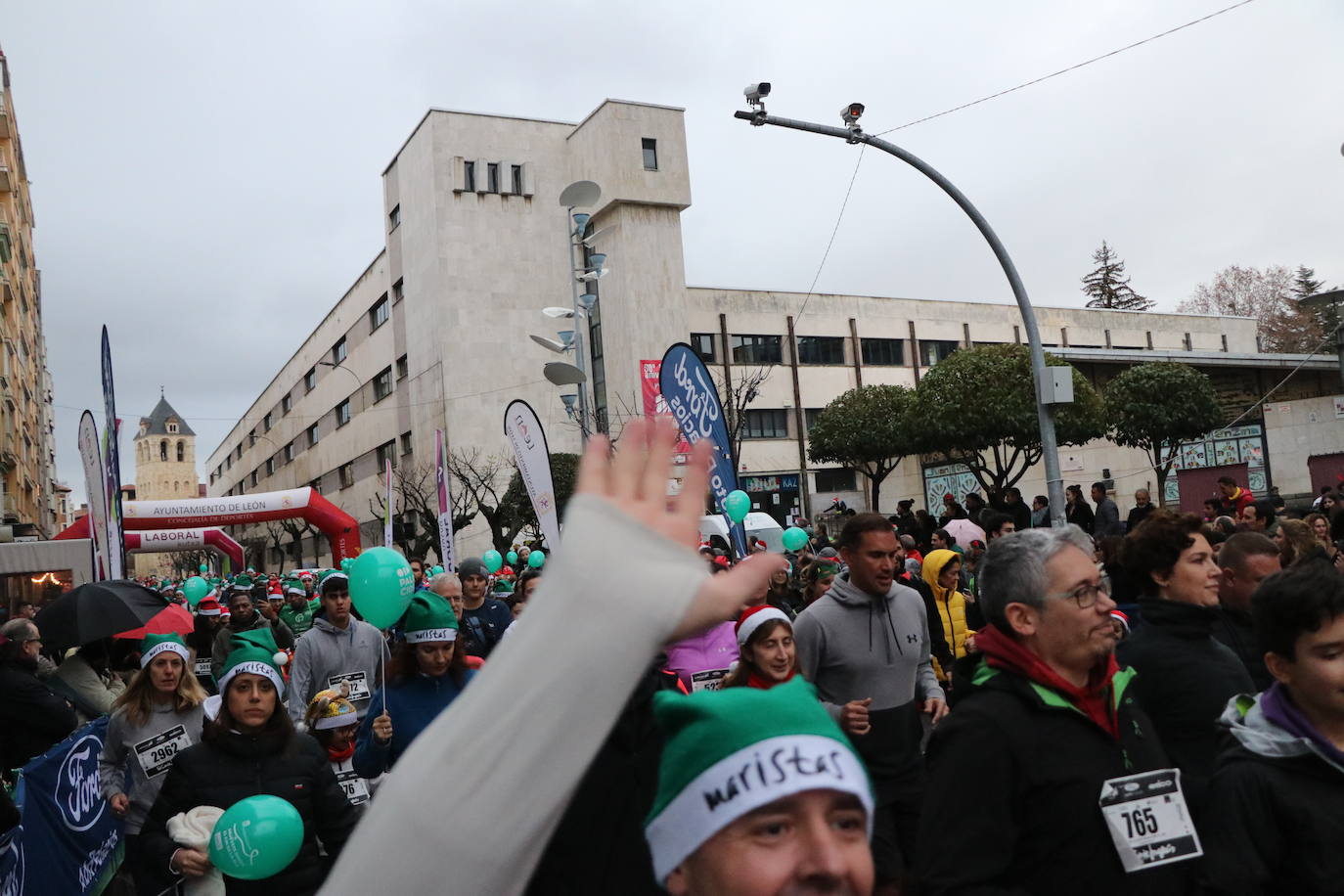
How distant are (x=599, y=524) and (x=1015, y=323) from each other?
5902cm

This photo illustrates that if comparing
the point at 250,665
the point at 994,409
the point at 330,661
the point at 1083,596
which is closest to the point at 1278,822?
the point at 1083,596

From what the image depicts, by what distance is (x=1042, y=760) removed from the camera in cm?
255

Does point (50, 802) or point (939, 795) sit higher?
point (939, 795)

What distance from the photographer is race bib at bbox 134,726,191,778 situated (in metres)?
5.65

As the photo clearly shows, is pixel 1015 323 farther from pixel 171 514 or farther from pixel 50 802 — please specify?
pixel 50 802

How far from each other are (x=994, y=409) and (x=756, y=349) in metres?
19.5

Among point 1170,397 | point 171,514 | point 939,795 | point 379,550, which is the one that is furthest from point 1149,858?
point 171,514

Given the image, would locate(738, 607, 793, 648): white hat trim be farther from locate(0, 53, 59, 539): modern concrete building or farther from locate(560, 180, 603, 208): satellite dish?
locate(0, 53, 59, 539): modern concrete building

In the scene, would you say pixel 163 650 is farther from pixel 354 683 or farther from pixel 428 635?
pixel 428 635

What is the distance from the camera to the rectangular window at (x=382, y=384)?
5144 centimetres

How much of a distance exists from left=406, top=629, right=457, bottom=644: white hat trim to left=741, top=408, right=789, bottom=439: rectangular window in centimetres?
4279

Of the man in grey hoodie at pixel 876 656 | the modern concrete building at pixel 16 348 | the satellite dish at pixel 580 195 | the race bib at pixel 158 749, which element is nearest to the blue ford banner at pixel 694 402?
the man in grey hoodie at pixel 876 656

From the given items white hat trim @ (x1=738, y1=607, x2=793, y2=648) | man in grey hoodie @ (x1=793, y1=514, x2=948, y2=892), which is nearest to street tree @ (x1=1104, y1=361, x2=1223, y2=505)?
man in grey hoodie @ (x1=793, y1=514, x2=948, y2=892)

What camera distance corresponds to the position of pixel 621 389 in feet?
146
